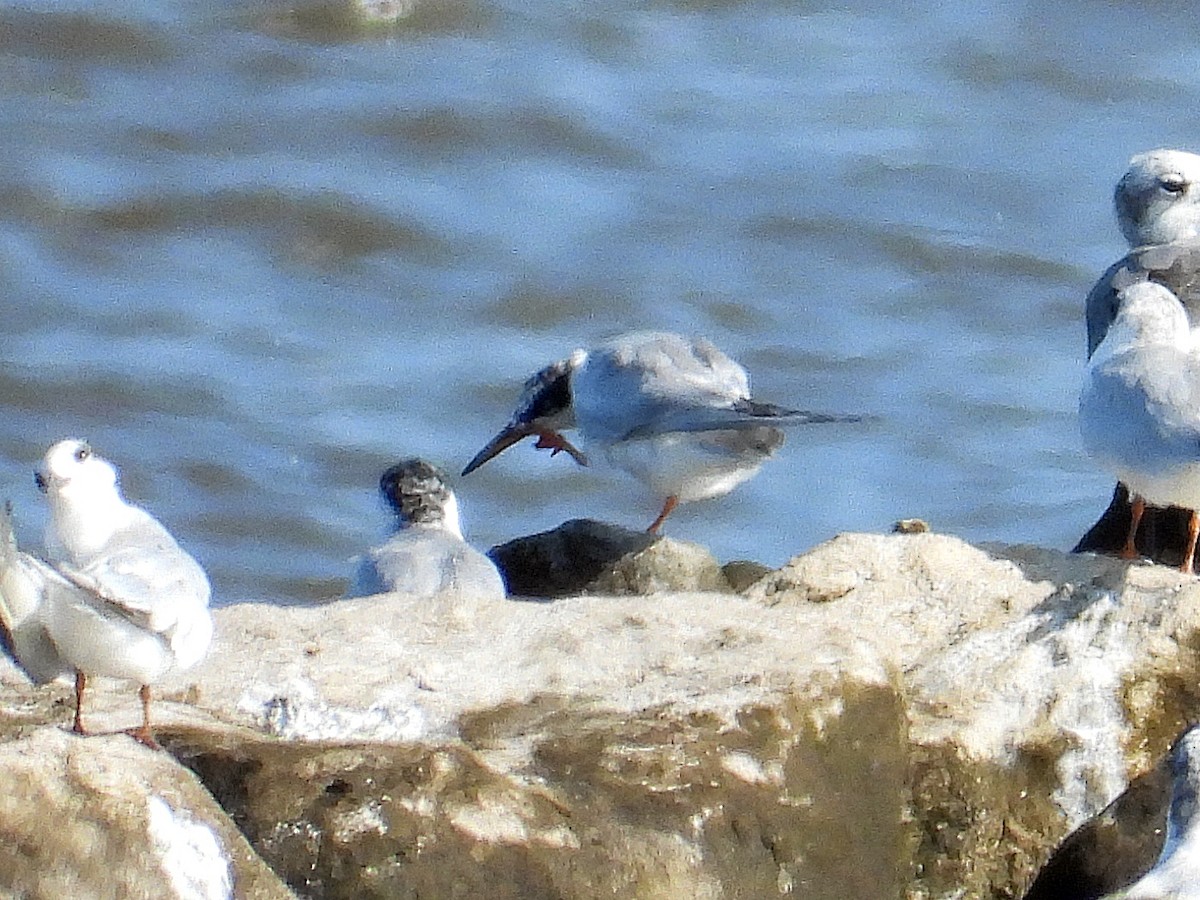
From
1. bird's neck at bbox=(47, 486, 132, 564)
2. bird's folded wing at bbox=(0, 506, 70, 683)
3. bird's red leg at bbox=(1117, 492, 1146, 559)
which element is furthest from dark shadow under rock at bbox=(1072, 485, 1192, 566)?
bird's folded wing at bbox=(0, 506, 70, 683)

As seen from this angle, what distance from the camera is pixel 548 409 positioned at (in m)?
8.36

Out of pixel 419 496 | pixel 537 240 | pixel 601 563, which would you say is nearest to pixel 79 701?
pixel 601 563

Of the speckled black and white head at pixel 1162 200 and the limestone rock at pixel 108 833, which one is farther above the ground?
the limestone rock at pixel 108 833

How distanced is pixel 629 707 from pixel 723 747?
0.23 metres

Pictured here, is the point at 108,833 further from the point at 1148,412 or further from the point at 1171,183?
the point at 1171,183

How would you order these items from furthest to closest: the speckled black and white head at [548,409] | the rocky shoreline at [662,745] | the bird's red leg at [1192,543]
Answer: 1. the speckled black and white head at [548,409]
2. the bird's red leg at [1192,543]
3. the rocky shoreline at [662,745]

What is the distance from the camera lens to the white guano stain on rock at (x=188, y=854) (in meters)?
3.92

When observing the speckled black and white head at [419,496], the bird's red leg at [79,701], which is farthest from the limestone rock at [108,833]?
the speckled black and white head at [419,496]

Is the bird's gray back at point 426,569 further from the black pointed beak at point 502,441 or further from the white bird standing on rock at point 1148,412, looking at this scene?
the black pointed beak at point 502,441

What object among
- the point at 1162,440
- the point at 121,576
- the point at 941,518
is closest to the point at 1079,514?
the point at 941,518

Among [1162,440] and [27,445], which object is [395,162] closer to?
[27,445]

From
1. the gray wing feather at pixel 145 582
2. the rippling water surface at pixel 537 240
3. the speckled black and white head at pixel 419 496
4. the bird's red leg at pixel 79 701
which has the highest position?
the gray wing feather at pixel 145 582

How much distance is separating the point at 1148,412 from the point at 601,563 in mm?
1570

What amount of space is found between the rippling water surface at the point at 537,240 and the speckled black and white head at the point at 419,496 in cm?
142
